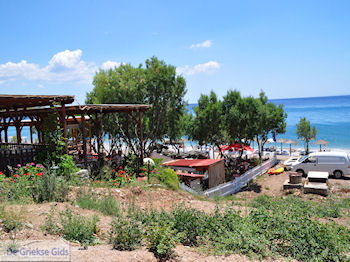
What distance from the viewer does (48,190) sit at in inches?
273

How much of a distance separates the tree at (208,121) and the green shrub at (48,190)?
15970 millimetres

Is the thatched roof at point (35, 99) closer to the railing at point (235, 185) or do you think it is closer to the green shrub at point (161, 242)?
the green shrub at point (161, 242)

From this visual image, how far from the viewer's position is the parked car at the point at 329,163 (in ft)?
57.3

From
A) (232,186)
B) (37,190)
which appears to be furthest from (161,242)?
(232,186)

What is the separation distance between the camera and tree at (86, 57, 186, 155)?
18531 mm

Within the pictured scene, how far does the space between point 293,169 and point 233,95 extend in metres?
7.16

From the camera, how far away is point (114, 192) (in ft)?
28.8

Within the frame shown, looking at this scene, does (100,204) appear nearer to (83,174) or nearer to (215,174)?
(83,174)

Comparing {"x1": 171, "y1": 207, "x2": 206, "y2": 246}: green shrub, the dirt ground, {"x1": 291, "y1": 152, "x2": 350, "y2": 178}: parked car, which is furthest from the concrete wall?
{"x1": 171, "y1": 207, "x2": 206, "y2": 246}: green shrub

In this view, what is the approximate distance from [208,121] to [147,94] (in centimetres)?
577

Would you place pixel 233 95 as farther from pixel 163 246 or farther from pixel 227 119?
pixel 163 246

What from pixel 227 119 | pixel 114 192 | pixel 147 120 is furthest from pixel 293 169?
pixel 114 192

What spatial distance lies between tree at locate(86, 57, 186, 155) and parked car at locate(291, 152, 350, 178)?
9.16 m

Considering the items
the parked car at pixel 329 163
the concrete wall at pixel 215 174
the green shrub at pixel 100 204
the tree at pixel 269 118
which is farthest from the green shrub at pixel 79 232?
the tree at pixel 269 118
